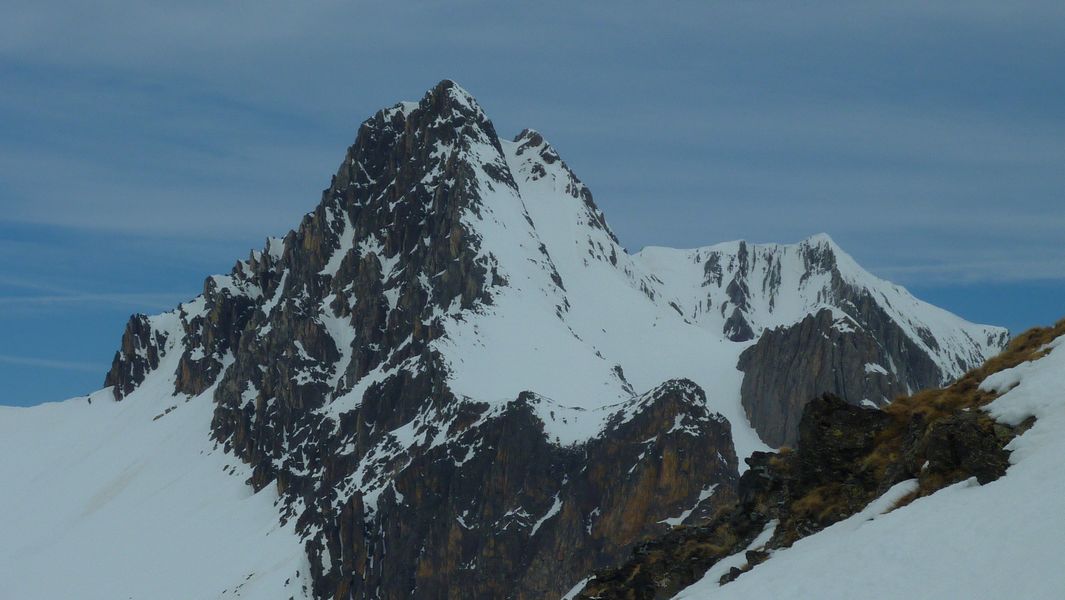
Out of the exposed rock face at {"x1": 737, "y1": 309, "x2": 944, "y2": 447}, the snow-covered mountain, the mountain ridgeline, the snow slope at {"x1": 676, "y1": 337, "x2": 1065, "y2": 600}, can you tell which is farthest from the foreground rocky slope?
the exposed rock face at {"x1": 737, "y1": 309, "x2": 944, "y2": 447}

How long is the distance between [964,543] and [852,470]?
12.0 metres

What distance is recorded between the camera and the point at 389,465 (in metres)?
135

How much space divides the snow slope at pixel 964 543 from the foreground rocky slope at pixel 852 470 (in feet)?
0.50

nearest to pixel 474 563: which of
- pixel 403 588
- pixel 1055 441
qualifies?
pixel 403 588

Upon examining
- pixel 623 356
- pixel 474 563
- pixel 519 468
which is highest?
pixel 623 356

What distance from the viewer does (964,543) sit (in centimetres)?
3066

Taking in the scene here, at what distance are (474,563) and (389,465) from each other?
21.7 meters

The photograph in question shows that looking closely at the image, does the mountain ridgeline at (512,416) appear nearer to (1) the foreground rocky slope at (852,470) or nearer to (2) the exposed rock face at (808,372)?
(2) the exposed rock face at (808,372)

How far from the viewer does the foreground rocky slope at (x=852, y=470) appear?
35.9 meters

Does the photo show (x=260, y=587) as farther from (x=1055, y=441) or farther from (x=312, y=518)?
(x=1055, y=441)

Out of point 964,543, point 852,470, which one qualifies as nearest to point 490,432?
point 852,470

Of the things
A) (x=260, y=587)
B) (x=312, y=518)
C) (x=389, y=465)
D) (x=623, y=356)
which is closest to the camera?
(x=389, y=465)

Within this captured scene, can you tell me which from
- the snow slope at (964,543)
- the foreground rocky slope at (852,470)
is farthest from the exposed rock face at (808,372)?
the snow slope at (964,543)

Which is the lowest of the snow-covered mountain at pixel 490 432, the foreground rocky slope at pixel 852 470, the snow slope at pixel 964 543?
the snow slope at pixel 964 543
